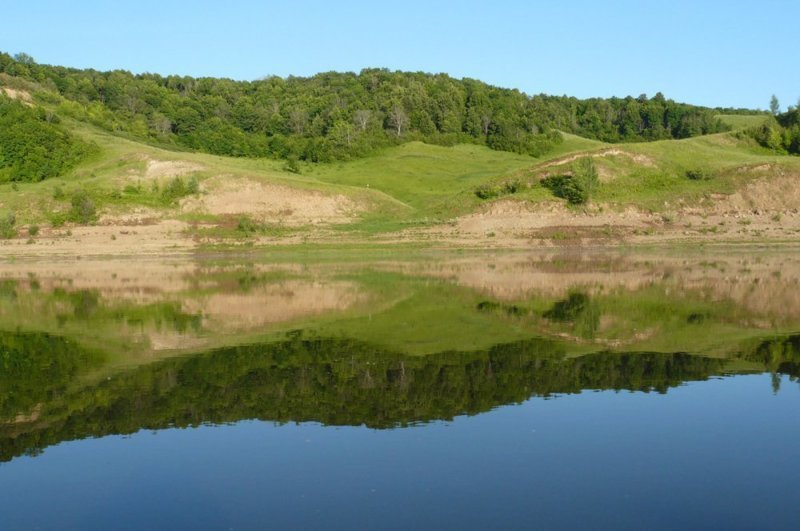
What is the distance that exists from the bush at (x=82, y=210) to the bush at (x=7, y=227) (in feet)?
19.3

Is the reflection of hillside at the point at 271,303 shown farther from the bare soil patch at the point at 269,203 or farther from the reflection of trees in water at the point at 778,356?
the bare soil patch at the point at 269,203

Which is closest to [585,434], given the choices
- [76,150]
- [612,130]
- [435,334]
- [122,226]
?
[435,334]

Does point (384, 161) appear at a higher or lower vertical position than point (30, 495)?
higher

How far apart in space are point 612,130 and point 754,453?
18040cm

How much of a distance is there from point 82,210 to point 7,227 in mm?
7674

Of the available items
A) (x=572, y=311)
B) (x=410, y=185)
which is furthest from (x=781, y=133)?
(x=572, y=311)

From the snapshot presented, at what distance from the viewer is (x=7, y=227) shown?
77062mm

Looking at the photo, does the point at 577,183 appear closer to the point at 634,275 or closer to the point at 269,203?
the point at 634,275

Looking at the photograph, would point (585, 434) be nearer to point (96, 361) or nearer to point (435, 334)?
point (435, 334)

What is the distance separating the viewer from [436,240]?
2889 inches

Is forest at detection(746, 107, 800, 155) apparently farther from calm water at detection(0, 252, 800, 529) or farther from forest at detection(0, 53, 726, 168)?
calm water at detection(0, 252, 800, 529)

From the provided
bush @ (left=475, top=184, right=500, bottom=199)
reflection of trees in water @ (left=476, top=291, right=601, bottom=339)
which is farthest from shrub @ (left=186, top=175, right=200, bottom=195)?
reflection of trees in water @ (left=476, top=291, right=601, bottom=339)

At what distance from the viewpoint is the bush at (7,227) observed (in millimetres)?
76562

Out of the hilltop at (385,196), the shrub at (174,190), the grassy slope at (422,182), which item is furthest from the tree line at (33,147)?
the shrub at (174,190)
